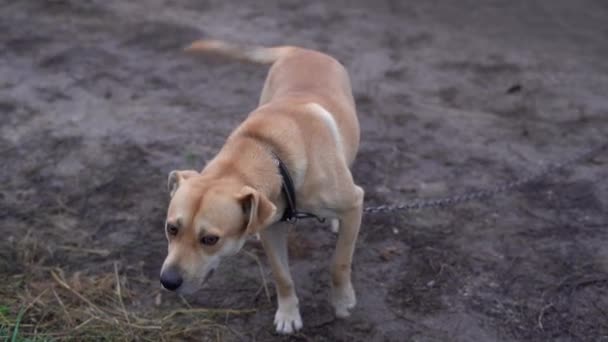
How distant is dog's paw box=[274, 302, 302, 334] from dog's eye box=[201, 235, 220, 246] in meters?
0.97

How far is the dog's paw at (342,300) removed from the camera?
3781 millimetres

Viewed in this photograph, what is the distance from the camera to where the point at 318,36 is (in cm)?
797

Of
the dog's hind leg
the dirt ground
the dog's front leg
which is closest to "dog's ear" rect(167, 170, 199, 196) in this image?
the dog's front leg

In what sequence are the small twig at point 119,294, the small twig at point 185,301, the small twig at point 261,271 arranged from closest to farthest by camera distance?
1. the small twig at point 119,294
2. the small twig at point 185,301
3. the small twig at point 261,271

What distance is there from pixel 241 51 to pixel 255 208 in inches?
91.6

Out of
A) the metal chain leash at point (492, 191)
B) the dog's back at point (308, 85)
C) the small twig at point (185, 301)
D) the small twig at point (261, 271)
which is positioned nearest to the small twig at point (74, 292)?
the small twig at point (185, 301)

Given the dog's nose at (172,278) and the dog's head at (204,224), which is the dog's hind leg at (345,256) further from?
the dog's nose at (172,278)

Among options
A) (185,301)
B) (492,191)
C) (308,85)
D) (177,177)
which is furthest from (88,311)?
(492,191)

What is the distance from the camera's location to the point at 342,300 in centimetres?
379

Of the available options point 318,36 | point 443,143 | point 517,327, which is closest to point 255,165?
point 517,327

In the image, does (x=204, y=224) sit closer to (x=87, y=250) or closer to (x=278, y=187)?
(x=278, y=187)

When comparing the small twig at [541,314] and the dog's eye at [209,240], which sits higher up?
the dog's eye at [209,240]

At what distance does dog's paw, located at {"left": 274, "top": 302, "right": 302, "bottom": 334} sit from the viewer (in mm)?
3709

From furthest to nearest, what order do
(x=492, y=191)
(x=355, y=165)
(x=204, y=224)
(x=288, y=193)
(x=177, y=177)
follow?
(x=355, y=165), (x=492, y=191), (x=288, y=193), (x=177, y=177), (x=204, y=224)
